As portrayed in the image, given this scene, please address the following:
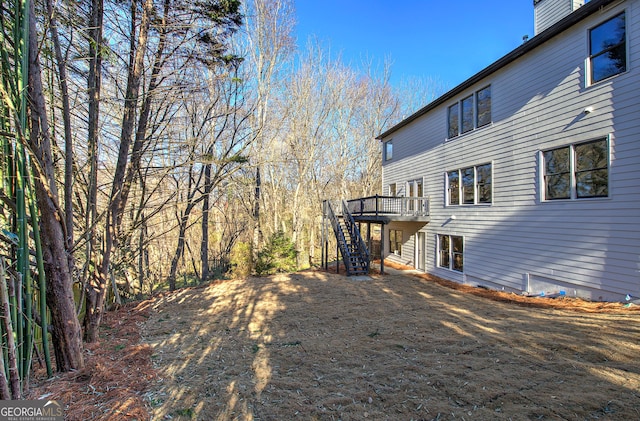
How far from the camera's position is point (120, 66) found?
504cm

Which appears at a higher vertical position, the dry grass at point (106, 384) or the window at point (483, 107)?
the window at point (483, 107)

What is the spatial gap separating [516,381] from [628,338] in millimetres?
2180

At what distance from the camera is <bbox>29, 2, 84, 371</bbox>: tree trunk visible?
2734 millimetres

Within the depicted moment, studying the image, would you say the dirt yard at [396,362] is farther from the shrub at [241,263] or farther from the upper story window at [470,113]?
the shrub at [241,263]

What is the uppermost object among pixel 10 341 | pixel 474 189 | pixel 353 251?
pixel 474 189

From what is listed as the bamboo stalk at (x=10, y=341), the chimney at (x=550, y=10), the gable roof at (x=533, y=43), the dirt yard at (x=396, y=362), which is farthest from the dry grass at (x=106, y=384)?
the chimney at (x=550, y=10)

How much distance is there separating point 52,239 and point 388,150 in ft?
48.7

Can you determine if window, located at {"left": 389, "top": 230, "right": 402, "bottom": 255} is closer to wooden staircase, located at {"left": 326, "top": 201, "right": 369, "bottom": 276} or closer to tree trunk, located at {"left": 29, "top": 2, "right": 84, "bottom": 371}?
wooden staircase, located at {"left": 326, "top": 201, "right": 369, "bottom": 276}

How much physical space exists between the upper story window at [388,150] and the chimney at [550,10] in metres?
7.20

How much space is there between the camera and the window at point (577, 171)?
6188mm

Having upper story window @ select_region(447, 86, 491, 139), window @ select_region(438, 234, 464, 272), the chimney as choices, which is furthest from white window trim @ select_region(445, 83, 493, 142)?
window @ select_region(438, 234, 464, 272)

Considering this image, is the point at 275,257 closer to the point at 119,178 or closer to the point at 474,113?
the point at 119,178

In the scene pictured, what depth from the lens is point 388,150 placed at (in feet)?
52.2

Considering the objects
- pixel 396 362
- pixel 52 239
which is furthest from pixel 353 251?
pixel 52 239
